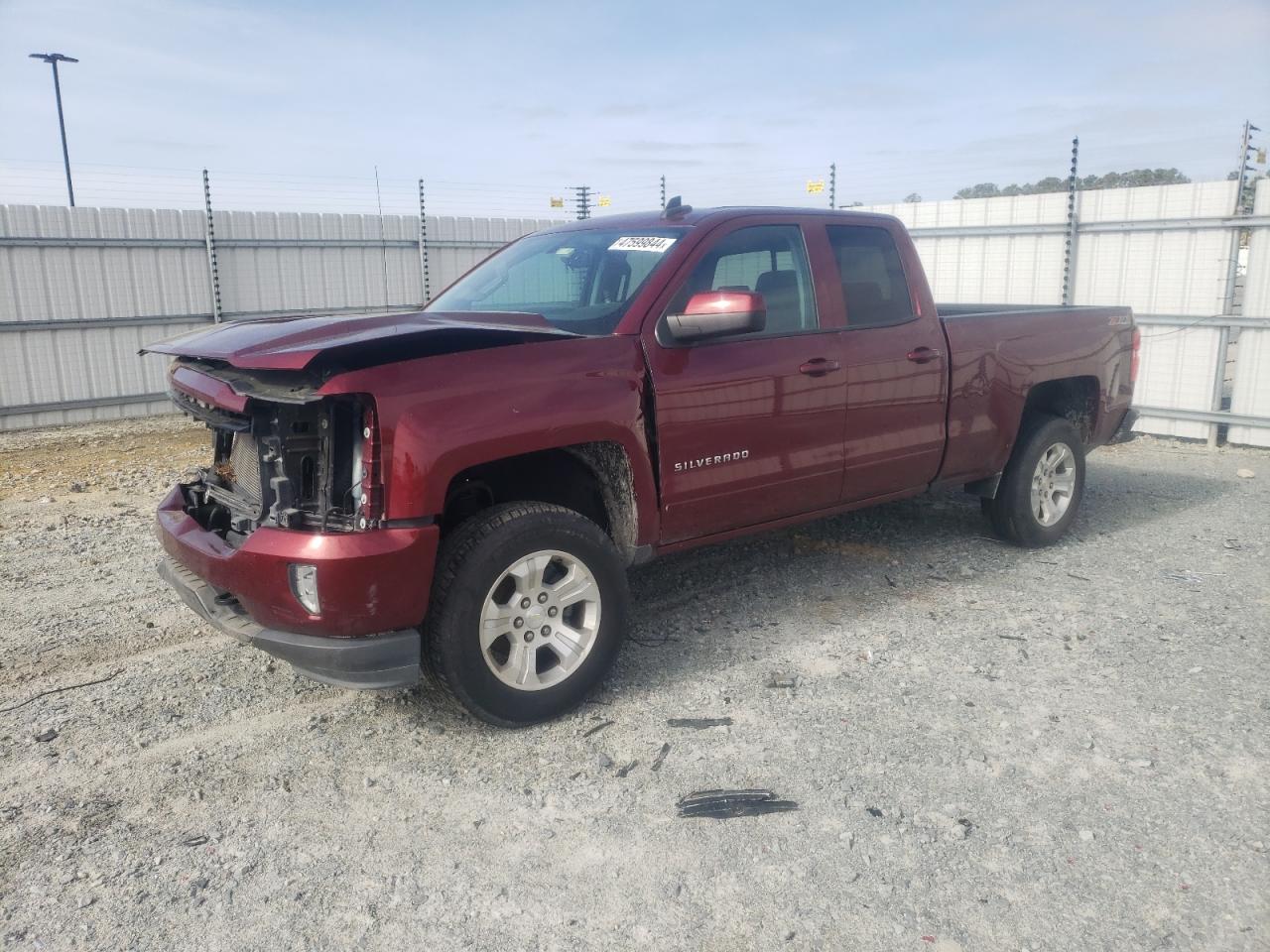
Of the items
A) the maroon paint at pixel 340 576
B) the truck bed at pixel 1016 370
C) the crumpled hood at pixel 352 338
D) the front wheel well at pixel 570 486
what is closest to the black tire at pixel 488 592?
the maroon paint at pixel 340 576

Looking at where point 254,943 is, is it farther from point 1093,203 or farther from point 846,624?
point 1093,203

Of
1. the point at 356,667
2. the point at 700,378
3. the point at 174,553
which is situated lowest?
the point at 356,667

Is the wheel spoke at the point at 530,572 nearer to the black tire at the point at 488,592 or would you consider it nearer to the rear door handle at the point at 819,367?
the black tire at the point at 488,592

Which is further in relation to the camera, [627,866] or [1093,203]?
[1093,203]

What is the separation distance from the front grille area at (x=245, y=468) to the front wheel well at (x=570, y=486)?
71 centimetres

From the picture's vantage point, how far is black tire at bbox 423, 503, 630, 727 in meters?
3.38

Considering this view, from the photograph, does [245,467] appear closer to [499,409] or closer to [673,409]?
[499,409]

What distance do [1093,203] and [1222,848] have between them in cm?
923

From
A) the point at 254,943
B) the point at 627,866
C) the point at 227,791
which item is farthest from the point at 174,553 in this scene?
the point at 627,866

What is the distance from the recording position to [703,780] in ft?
10.8

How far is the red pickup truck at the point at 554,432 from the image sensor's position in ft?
10.6

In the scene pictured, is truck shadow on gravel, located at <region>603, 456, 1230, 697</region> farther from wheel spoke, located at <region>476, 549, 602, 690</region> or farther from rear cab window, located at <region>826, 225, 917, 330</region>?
rear cab window, located at <region>826, 225, 917, 330</region>

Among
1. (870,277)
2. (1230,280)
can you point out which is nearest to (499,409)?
(870,277)

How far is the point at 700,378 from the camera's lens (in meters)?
4.01
